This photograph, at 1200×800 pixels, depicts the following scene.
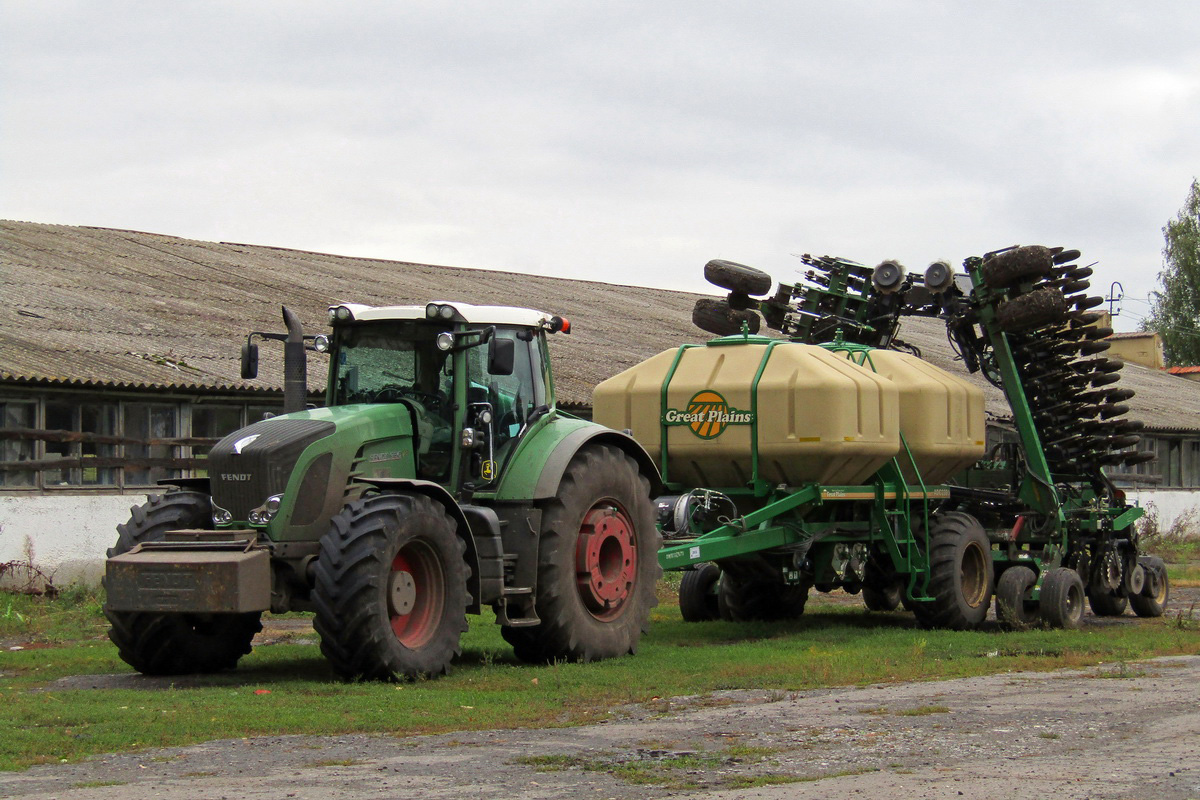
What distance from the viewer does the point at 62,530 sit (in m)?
18.9

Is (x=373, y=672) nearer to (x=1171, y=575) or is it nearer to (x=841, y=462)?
(x=841, y=462)

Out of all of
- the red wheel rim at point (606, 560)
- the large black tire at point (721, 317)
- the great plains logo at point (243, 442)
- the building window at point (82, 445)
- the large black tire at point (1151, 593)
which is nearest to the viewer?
the great plains logo at point (243, 442)

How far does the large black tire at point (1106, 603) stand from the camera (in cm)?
1758

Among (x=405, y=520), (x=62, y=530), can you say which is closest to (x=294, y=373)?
(x=405, y=520)

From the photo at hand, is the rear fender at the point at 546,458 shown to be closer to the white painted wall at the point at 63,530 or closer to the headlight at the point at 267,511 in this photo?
the headlight at the point at 267,511

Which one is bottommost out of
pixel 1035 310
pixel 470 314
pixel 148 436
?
pixel 148 436

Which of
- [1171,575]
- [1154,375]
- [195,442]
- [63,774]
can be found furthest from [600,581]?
[1154,375]

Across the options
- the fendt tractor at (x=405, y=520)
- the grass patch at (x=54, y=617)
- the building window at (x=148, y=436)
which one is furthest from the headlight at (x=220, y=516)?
the building window at (x=148, y=436)

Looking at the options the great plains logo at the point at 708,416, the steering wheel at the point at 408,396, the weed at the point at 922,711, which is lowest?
the weed at the point at 922,711

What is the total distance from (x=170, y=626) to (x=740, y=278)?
7734 mm

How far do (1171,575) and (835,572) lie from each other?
11900 mm

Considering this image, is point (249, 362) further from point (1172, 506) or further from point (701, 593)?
point (1172, 506)

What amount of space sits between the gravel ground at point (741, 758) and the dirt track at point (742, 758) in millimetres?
12

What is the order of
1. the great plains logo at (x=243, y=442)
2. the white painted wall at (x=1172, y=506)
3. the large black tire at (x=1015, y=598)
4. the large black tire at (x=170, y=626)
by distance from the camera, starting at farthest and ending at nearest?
the white painted wall at (x=1172, y=506), the large black tire at (x=1015, y=598), the large black tire at (x=170, y=626), the great plains logo at (x=243, y=442)
